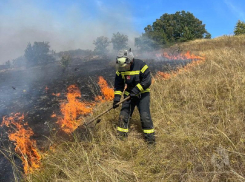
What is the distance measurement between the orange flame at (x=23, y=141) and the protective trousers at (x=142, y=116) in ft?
5.54

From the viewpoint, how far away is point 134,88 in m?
3.94

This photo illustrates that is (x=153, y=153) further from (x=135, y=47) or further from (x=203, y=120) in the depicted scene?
(x=135, y=47)

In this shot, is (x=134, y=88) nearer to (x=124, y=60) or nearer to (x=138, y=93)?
(x=138, y=93)

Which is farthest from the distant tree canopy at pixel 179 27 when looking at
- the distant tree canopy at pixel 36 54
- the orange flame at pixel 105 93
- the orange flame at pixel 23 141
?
the orange flame at pixel 23 141

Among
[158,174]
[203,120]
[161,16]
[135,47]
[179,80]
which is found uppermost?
[161,16]

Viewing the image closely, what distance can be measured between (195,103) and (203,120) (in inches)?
32.4

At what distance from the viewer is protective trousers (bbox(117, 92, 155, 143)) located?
389 centimetres

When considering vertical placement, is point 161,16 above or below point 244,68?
above

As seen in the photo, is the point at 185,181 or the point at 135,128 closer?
the point at 185,181

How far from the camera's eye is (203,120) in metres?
4.12

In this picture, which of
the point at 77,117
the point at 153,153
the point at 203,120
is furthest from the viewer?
the point at 77,117

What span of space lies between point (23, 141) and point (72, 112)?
1.72 meters

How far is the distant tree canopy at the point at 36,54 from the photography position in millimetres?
19266

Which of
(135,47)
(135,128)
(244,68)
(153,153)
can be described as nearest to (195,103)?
(135,128)
